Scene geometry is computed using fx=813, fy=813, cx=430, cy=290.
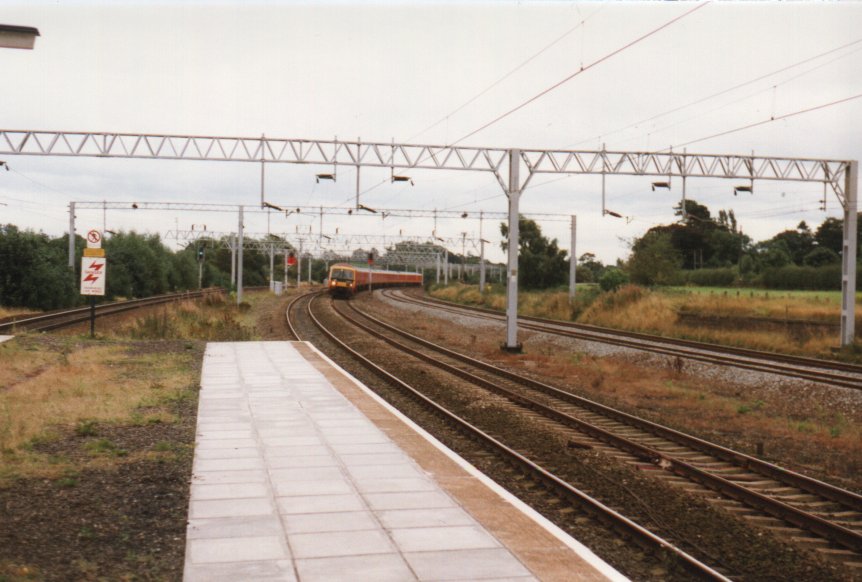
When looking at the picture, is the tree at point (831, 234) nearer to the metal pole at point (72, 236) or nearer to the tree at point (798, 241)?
the tree at point (798, 241)

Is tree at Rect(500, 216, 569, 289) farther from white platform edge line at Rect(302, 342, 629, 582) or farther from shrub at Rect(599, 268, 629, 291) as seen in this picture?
white platform edge line at Rect(302, 342, 629, 582)

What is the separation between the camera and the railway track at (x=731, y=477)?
753cm

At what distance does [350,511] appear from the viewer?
7.07 meters

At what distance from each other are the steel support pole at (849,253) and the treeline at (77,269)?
36.5 meters

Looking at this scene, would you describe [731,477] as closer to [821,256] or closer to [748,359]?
[748,359]

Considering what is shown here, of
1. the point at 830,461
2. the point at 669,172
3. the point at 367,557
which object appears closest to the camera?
the point at 367,557

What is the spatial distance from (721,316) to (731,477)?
26815mm

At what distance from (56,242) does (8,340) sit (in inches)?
1316

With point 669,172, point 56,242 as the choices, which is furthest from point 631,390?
point 56,242

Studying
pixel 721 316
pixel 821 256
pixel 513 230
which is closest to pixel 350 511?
pixel 513 230

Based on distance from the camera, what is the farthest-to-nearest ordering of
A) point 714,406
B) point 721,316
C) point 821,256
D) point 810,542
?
1. point 821,256
2. point 721,316
3. point 714,406
4. point 810,542

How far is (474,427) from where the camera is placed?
12164 millimetres

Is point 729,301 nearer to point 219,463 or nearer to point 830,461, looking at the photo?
point 830,461

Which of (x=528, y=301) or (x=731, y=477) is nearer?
(x=731, y=477)
